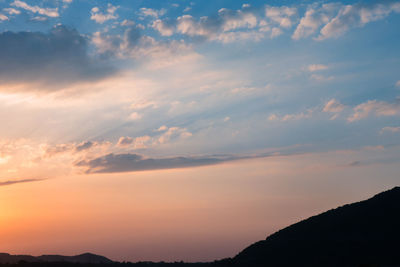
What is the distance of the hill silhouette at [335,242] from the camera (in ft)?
223

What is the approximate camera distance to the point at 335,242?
239 ft

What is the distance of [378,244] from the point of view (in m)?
70.1

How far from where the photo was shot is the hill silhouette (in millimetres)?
67875

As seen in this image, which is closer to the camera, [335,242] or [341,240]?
[335,242]

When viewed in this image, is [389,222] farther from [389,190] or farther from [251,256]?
[251,256]

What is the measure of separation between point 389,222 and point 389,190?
13099 millimetres

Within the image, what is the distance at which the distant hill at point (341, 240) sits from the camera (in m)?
67.8

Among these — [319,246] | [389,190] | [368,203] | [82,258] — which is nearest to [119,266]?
[319,246]

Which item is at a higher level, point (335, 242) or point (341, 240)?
point (341, 240)

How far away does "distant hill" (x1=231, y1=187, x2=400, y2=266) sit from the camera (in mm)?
67812

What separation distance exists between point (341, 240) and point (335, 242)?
1.02 metres

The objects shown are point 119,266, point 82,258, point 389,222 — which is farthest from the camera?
point 82,258

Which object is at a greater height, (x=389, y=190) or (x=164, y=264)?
(x=389, y=190)

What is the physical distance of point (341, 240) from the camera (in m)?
73.0
